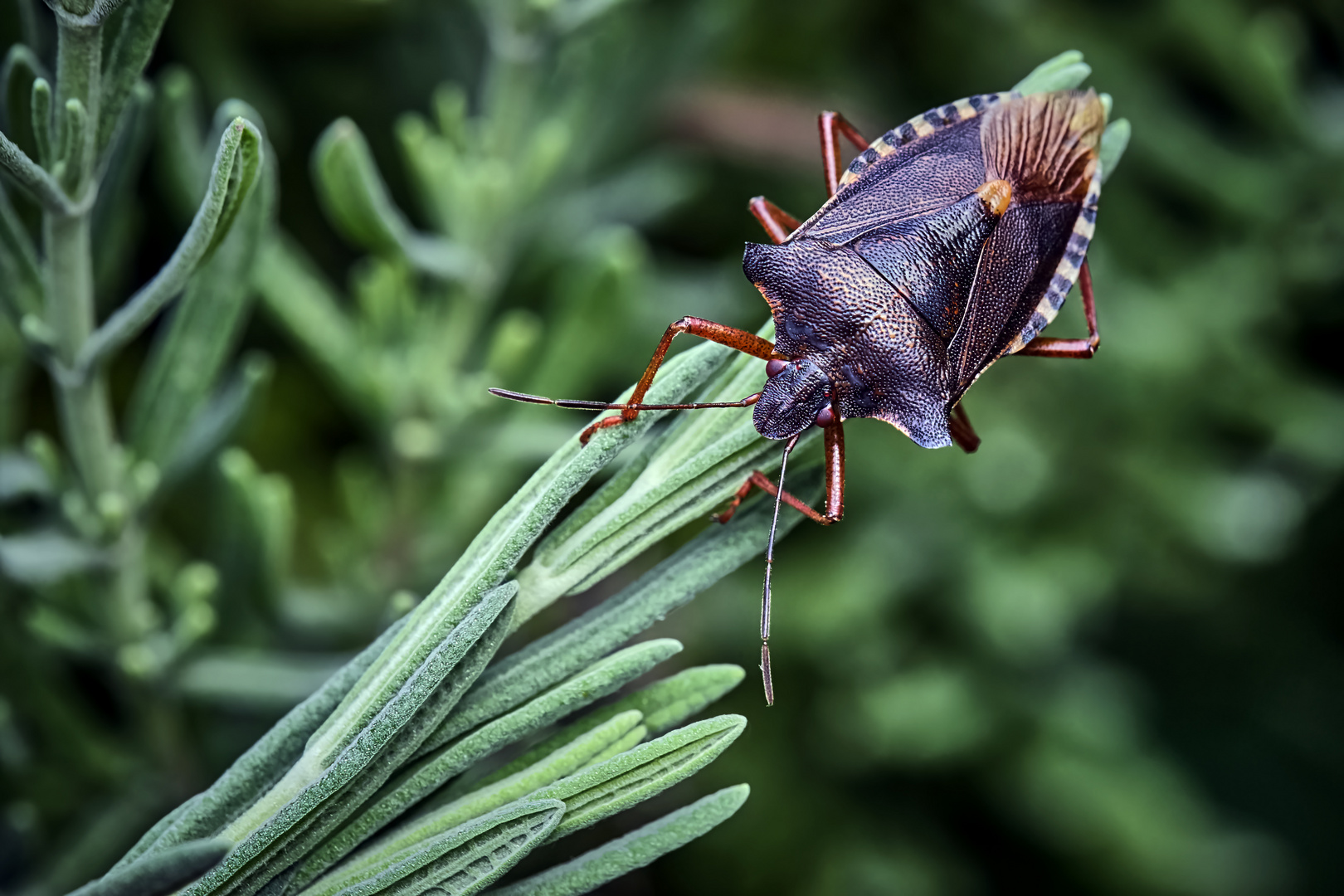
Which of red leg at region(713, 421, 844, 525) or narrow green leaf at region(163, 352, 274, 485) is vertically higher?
narrow green leaf at region(163, 352, 274, 485)

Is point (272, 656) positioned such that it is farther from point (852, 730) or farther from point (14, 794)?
point (852, 730)

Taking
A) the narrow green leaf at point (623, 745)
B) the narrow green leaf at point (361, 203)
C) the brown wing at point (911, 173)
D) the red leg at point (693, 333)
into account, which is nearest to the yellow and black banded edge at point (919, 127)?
the brown wing at point (911, 173)

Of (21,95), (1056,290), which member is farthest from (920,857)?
(21,95)

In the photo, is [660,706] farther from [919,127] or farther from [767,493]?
[919,127]

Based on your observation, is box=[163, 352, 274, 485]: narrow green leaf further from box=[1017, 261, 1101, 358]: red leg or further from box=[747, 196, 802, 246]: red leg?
box=[1017, 261, 1101, 358]: red leg

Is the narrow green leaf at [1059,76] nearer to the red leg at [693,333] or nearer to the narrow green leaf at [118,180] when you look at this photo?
the red leg at [693,333]

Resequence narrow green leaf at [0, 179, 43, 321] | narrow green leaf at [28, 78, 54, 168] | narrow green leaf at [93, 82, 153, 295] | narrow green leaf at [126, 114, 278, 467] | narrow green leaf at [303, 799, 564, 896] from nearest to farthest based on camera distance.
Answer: narrow green leaf at [303, 799, 564, 896], narrow green leaf at [28, 78, 54, 168], narrow green leaf at [0, 179, 43, 321], narrow green leaf at [93, 82, 153, 295], narrow green leaf at [126, 114, 278, 467]

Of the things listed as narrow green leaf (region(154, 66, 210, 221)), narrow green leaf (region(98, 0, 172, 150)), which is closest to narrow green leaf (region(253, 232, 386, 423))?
narrow green leaf (region(154, 66, 210, 221))
